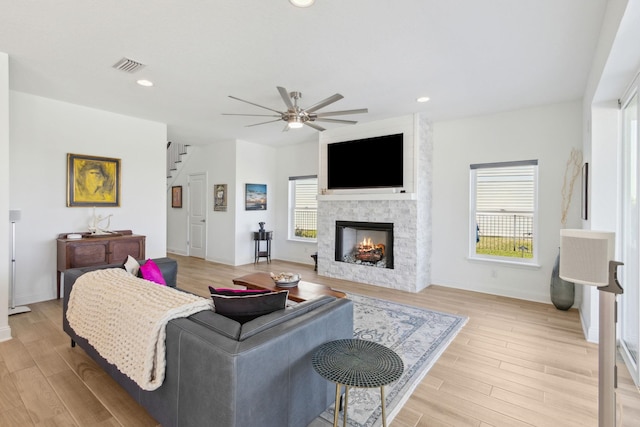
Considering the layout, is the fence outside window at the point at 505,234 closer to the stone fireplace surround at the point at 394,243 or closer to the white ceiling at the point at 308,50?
the stone fireplace surround at the point at 394,243

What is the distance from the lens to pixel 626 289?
279 cm

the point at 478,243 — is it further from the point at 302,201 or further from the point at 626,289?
the point at 302,201

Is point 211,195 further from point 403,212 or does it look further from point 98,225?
point 403,212

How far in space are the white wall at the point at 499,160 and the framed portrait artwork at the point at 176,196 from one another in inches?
249

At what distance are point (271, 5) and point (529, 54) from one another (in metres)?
2.39

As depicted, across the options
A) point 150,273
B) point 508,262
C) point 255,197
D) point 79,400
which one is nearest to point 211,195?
point 255,197

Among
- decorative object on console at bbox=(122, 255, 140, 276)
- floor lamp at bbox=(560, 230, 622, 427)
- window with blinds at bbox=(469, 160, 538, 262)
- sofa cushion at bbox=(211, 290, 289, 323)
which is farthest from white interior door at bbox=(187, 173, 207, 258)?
floor lamp at bbox=(560, 230, 622, 427)

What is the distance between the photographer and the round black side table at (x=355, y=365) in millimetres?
1451

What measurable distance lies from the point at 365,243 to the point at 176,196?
5455 mm

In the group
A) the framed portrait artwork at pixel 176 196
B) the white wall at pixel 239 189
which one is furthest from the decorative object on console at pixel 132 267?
the framed portrait artwork at pixel 176 196

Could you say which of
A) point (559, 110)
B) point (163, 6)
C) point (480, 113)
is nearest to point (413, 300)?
point (480, 113)

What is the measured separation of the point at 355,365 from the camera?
1577mm

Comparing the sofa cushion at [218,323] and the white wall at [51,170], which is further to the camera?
the white wall at [51,170]

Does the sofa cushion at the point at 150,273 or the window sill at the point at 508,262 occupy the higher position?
the sofa cushion at the point at 150,273
